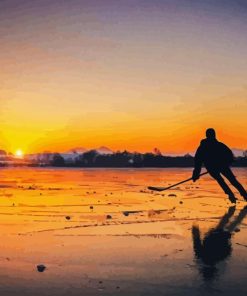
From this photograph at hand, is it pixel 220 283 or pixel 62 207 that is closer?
pixel 220 283

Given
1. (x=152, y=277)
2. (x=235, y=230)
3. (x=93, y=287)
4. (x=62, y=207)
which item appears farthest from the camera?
(x=62, y=207)

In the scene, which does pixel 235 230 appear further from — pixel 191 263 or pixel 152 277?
pixel 152 277

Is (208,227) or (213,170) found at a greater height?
(213,170)

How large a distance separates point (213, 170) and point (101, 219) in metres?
4.75

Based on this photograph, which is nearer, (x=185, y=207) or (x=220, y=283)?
(x=220, y=283)

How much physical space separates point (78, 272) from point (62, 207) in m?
6.72

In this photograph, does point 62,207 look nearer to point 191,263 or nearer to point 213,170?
point 213,170

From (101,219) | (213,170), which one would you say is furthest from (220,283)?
(213,170)

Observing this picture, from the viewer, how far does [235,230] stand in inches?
330

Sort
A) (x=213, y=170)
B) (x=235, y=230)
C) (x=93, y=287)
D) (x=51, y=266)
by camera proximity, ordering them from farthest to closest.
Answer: (x=213, y=170) → (x=235, y=230) → (x=51, y=266) → (x=93, y=287)

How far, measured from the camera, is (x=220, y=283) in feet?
15.8

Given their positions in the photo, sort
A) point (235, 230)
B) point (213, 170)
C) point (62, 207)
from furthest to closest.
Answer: point (213, 170) → point (62, 207) → point (235, 230)

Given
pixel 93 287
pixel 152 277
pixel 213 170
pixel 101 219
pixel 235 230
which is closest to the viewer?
pixel 93 287

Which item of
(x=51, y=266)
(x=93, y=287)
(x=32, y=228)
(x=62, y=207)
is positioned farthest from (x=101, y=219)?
(x=93, y=287)
